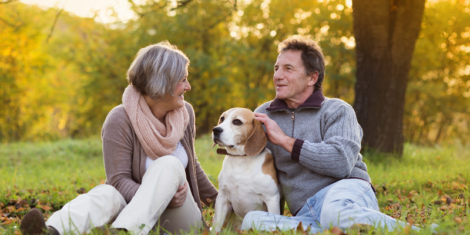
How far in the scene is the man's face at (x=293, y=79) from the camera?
3.49 m

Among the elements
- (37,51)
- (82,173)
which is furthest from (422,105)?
(37,51)

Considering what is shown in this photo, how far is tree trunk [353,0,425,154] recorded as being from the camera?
654 centimetres

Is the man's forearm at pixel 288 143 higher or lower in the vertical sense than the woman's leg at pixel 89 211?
higher

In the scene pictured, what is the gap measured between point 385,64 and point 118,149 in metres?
5.11

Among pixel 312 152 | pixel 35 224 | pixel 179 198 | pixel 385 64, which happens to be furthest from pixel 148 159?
pixel 385 64

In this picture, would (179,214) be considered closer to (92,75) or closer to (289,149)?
(289,149)

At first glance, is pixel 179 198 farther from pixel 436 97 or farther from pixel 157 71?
pixel 436 97

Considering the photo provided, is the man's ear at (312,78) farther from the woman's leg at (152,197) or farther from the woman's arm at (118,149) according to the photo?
the woman's arm at (118,149)

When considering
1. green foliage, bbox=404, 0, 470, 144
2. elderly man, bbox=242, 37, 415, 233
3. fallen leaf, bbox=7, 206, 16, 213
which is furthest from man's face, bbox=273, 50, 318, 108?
green foliage, bbox=404, 0, 470, 144

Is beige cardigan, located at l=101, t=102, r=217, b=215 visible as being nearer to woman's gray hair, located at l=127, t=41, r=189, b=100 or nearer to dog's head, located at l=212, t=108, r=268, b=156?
woman's gray hair, located at l=127, t=41, r=189, b=100

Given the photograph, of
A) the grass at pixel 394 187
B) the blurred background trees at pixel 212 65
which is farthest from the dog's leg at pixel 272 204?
the blurred background trees at pixel 212 65

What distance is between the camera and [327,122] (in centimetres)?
329

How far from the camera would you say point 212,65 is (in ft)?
50.2

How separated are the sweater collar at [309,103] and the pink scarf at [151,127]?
2.82 feet
